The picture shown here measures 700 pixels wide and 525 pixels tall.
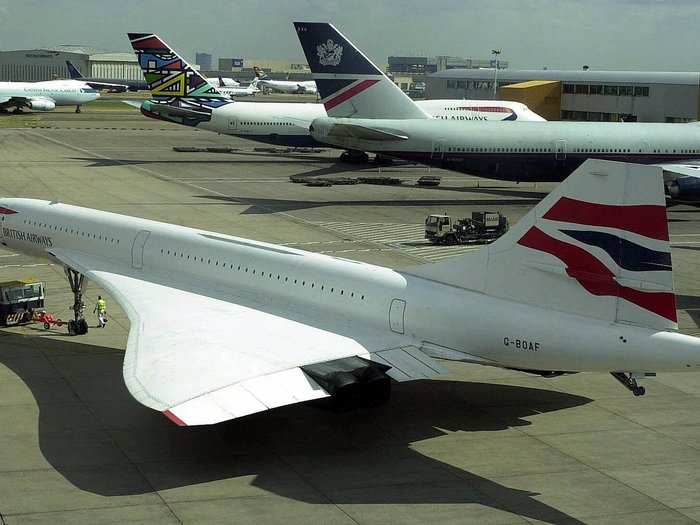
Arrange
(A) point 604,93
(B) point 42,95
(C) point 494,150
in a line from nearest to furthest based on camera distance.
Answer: (C) point 494,150 < (A) point 604,93 < (B) point 42,95

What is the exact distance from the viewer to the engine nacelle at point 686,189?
156 ft

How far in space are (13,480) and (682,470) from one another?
12300 mm

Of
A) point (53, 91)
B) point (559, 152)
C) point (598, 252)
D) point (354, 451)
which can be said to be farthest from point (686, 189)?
point (53, 91)

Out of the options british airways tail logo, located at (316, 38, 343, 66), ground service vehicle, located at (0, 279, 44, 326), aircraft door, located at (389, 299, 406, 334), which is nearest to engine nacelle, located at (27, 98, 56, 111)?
british airways tail logo, located at (316, 38, 343, 66)

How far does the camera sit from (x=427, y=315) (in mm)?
20734

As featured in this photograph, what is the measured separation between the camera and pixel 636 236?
58.5 ft

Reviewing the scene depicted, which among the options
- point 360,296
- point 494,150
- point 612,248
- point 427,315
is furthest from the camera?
point 494,150

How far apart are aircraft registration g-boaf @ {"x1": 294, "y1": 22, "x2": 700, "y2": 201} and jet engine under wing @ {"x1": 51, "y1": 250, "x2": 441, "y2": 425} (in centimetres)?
2997

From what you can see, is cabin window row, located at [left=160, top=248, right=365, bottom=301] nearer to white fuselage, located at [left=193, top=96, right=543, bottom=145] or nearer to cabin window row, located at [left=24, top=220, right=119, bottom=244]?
cabin window row, located at [left=24, top=220, right=119, bottom=244]

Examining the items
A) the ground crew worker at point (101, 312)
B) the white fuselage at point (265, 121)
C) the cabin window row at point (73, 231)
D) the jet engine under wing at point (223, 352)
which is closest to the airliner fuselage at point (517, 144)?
the white fuselage at point (265, 121)

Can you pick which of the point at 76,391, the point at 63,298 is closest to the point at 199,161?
the point at 63,298

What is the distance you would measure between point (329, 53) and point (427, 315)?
37.1m

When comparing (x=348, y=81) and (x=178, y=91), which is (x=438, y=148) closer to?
(x=348, y=81)

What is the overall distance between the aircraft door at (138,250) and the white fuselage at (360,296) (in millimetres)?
39
